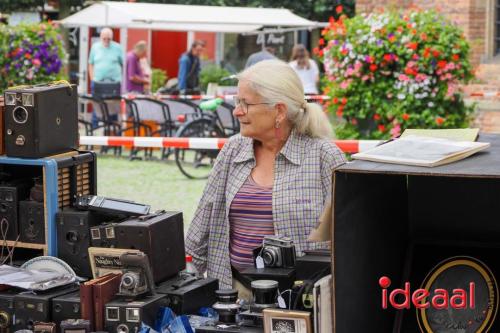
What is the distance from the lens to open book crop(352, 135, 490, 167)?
3.09 meters

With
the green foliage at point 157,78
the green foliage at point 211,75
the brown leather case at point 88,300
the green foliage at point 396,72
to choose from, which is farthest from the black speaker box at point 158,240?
the green foliage at point 157,78

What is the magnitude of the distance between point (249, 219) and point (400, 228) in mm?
1231

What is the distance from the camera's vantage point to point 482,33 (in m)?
16.7

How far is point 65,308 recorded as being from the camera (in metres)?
4.02

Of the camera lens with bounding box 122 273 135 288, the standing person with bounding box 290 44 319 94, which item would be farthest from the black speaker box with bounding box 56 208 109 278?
the standing person with bounding box 290 44 319 94

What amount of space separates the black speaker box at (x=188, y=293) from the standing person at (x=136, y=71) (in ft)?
48.4

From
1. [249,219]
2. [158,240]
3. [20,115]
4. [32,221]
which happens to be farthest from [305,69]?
[158,240]

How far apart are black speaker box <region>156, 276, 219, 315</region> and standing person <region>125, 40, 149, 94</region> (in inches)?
581

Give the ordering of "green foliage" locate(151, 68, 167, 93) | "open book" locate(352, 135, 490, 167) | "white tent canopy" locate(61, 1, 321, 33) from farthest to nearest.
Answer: "green foliage" locate(151, 68, 167, 93)
"white tent canopy" locate(61, 1, 321, 33)
"open book" locate(352, 135, 490, 167)

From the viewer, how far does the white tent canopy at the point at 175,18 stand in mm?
20969

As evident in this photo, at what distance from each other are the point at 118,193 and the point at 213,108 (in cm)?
239

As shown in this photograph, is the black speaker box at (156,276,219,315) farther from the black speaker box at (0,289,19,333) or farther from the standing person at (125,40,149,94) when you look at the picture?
the standing person at (125,40,149,94)

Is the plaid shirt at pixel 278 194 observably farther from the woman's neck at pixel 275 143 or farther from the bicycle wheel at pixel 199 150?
the bicycle wheel at pixel 199 150

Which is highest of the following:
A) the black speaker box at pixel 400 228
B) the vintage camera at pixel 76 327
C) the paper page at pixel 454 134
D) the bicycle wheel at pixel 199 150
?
the paper page at pixel 454 134
